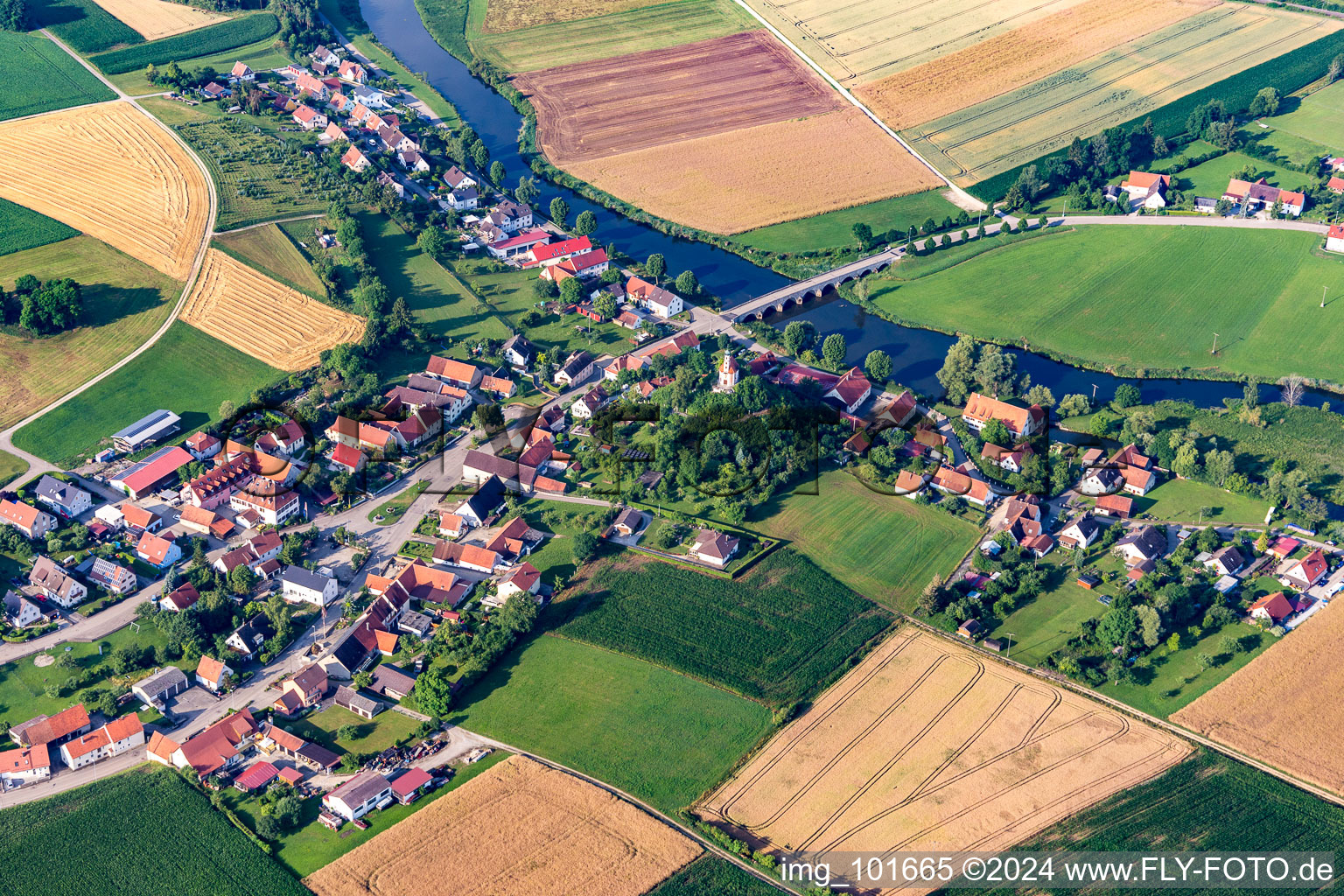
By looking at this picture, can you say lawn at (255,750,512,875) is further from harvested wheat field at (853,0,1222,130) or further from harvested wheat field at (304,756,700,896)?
harvested wheat field at (853,0,1222,130)

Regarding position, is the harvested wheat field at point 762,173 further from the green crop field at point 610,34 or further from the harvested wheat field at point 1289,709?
the harvested wheat field at point 1289,709

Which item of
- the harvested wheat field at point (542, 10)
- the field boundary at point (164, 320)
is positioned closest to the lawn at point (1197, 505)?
the field boundary at point (164, 320)

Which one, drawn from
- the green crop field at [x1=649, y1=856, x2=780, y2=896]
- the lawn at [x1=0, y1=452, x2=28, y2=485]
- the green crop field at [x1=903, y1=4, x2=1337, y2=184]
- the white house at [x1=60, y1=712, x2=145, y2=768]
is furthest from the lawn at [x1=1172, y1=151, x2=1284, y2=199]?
the lawn at [x1=0, y1=452, x2=28, y2=485]

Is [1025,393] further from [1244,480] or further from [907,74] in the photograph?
[907,74]

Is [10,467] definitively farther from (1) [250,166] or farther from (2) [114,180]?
(1) [250,166]

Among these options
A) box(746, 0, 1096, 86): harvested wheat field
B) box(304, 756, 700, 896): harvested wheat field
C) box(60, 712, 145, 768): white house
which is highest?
box(746, 0, 1096, 86): harvested wheat field

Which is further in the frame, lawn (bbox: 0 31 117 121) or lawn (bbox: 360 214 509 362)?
lawn (bbox: 0 31 117 121)

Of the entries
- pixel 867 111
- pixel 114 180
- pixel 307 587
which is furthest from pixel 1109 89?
pixel 307 587
